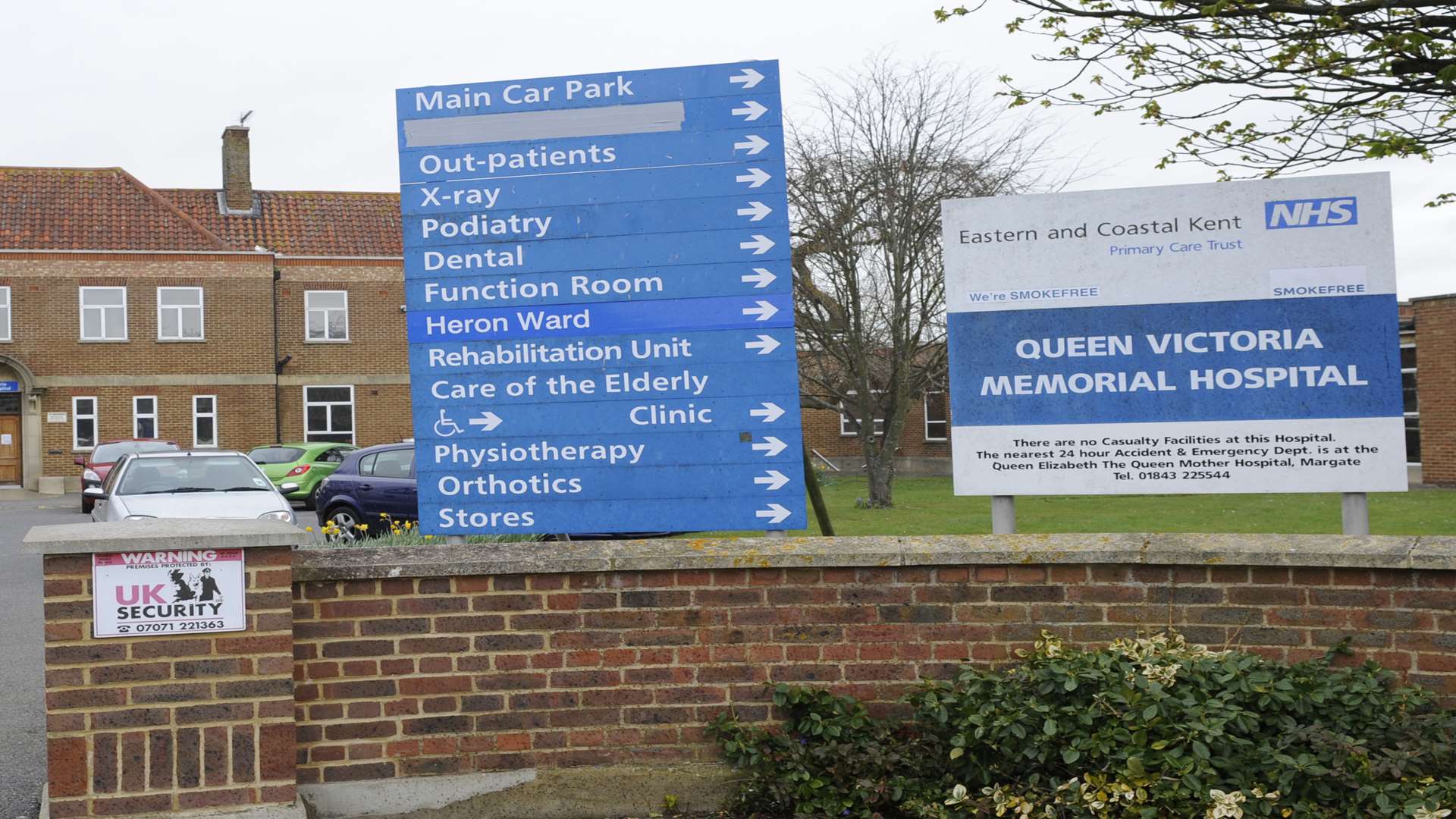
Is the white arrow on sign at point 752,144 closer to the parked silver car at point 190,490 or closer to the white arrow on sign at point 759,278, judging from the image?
the white arrow on sign at point 759,278

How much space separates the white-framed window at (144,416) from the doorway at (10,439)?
9.52ft

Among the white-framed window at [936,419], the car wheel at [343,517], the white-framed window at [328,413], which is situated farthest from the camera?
the white-framed window at [936,419]

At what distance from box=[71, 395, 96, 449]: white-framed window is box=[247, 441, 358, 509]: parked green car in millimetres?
10159

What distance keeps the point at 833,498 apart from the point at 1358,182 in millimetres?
22544

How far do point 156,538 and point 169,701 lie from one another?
592mm

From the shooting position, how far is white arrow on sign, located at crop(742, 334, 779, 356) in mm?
5496

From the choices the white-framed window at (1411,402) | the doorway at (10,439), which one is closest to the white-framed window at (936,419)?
the white-framed window at (1411,402)

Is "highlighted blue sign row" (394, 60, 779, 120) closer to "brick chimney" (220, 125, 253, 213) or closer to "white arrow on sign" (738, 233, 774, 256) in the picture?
"white arrow on sign" (738, 233, 774, 256)

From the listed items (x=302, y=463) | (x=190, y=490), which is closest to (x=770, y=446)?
(x=190, y=490)

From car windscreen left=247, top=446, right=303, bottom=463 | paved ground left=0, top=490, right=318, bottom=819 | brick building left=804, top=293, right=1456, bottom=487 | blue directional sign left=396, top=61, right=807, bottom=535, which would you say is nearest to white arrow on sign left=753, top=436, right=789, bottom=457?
blue directional sign left=396, top=61, right=807, bottom=535

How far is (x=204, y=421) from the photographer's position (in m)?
37.3

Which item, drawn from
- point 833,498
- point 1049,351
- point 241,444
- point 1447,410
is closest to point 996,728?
point 1049,351

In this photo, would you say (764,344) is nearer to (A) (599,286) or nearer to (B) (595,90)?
(A) (599,286)

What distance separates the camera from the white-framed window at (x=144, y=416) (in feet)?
120
